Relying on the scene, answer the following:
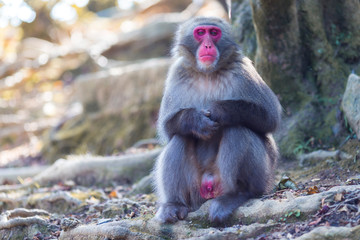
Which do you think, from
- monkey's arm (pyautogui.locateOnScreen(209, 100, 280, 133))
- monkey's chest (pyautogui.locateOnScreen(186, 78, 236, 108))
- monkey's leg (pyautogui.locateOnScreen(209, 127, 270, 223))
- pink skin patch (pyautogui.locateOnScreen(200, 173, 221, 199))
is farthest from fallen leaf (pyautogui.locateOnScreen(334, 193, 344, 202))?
monkey's chest (pyautogui.locateOnScreen(186, 78, 236, 108))

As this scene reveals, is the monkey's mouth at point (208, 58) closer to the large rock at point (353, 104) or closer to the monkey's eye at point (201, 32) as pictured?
the monkey's eye at point (201, 32)

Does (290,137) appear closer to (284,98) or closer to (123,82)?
(284,98)

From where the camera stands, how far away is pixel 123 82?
11.8 m

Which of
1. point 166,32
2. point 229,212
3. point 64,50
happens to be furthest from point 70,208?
point 64,50

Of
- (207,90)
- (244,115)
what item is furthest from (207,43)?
(244,115)

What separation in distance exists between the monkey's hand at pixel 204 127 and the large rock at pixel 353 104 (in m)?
1.78

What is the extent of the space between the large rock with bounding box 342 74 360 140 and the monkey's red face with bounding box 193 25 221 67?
5.51 ft

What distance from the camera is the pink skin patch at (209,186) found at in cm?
439

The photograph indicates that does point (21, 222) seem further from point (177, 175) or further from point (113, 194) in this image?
point (177, 175)

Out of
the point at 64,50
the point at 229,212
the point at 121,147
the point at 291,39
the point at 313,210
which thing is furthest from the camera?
the point at 64,50

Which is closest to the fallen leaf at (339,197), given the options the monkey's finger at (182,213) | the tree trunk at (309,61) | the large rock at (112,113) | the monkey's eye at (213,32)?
the monkey's finger at (182,213)

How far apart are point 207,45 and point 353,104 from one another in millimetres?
1855

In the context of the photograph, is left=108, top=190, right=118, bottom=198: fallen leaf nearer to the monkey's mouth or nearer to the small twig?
the small twig

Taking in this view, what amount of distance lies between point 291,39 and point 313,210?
317cm
